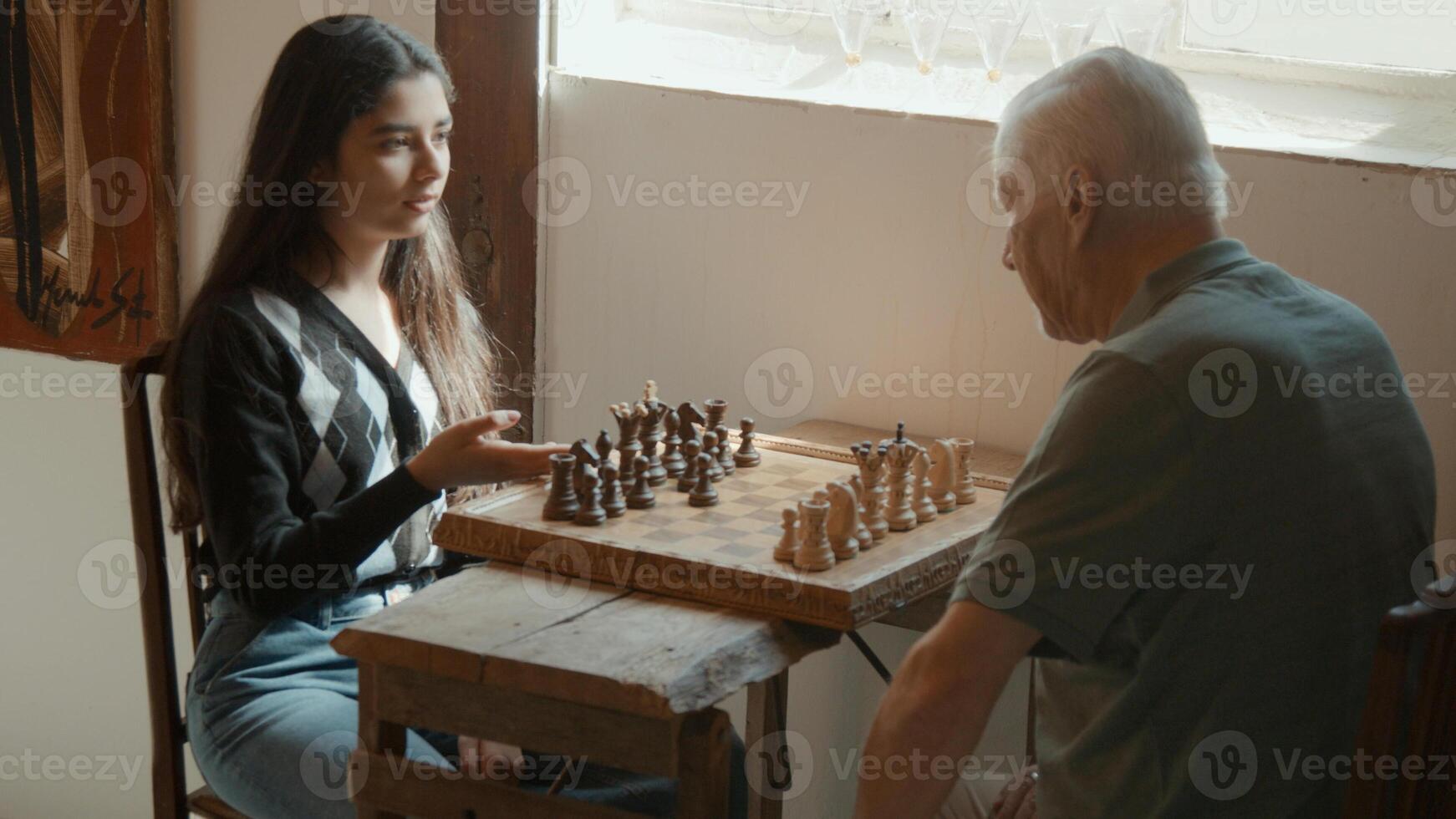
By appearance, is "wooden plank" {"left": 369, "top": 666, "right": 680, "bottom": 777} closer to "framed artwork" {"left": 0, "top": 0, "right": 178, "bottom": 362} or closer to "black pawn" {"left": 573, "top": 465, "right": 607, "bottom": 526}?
"black pawn" {"left": 573, "top": 465, "right": 607, "bottom": 526}

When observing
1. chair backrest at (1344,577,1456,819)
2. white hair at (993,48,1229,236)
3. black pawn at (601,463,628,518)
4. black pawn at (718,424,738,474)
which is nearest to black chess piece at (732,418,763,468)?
black pawn at (718,424,738,474)

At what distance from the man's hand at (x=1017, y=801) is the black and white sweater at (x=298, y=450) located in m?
0.91

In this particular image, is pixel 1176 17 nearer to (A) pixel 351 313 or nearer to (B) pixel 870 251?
(B) pixel 870 251

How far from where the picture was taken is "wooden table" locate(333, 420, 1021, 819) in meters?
1.50

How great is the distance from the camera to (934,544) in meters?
1.90

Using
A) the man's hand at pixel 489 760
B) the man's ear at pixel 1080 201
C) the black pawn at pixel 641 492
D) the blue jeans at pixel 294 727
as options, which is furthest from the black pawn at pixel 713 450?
the man's ear at pixel 1080 201

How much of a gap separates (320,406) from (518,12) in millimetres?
1012

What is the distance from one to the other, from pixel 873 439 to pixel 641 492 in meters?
0.67

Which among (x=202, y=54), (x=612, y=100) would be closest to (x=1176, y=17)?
(x=612, y=100)

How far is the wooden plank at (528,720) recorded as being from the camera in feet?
4.95

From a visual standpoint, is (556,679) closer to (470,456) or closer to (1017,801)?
(470,456)

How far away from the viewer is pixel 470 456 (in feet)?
6.45
